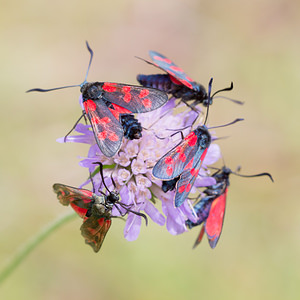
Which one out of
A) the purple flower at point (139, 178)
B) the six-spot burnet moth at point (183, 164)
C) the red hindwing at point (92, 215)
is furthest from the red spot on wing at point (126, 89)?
the red hindwing at point (92, 215)

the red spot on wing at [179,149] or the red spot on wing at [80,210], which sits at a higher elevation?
the red spot on wing at [179,149]

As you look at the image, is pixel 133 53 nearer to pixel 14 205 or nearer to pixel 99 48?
pixel 99 48

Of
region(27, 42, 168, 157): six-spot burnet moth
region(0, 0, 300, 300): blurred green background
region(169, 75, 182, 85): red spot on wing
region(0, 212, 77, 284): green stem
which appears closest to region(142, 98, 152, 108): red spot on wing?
region(27, 42, 168, 157): six-spot burnet moth

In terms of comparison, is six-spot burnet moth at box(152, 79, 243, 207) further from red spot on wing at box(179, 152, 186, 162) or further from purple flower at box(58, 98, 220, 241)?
purple flower at box(58, 98, 220, 241)

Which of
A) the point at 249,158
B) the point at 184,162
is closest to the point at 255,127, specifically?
the point at 249,158

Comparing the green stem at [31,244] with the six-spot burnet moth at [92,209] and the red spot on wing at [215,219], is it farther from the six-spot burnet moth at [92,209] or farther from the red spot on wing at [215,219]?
the red spot on wing at [215,219]

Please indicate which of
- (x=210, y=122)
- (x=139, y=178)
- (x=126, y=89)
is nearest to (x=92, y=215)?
(x=139, y=178)

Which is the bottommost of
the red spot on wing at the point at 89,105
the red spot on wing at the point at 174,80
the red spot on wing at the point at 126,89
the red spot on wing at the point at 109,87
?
the red spot on wing at the point at 174,80
